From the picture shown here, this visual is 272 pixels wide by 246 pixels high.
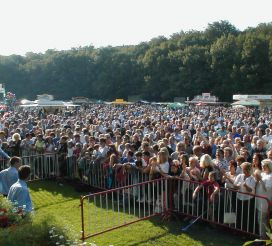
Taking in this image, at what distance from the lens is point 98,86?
9306 centimetres

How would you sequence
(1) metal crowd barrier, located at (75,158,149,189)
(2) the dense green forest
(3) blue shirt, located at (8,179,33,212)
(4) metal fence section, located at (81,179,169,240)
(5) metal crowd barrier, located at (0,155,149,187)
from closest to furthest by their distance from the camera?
1. (3) blue shirt, located at (8,179,33,212)
2. (4) metal fence section, located at (81,179,169,240)
3. (1) metal crowd barrier, located at (75,158,149,189)
4. (5) metal crowd barrier, located at (0,155,149,187)
5. (2) the dense green forest

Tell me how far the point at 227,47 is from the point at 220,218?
6614 cm

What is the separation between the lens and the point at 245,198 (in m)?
8.34

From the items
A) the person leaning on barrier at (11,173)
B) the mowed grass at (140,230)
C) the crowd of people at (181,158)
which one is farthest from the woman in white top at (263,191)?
the person leaning on barrier at (11,173)

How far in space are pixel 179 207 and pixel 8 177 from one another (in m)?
4.10

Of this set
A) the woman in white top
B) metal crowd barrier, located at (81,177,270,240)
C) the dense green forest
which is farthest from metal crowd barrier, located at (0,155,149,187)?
the dense green forest

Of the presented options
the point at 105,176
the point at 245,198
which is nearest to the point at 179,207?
the point at 245,198

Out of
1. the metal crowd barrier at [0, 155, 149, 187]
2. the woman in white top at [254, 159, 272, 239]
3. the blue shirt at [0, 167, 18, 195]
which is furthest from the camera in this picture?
the metal crowd barrier at [0, 155, 149, 187]

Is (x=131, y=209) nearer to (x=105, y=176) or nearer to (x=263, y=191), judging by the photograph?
(x=105, y=176)

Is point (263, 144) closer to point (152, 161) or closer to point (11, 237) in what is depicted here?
point (152, 161)

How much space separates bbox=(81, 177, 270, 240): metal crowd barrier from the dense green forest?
2361 inches

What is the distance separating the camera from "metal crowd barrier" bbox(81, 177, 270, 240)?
8.30 metres

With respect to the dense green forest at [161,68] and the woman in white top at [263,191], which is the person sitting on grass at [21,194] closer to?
the woman in white top at [263,191]

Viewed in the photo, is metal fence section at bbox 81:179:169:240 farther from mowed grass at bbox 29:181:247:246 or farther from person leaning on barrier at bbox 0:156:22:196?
person leaning on barrier at bbox 0:156:22:196
